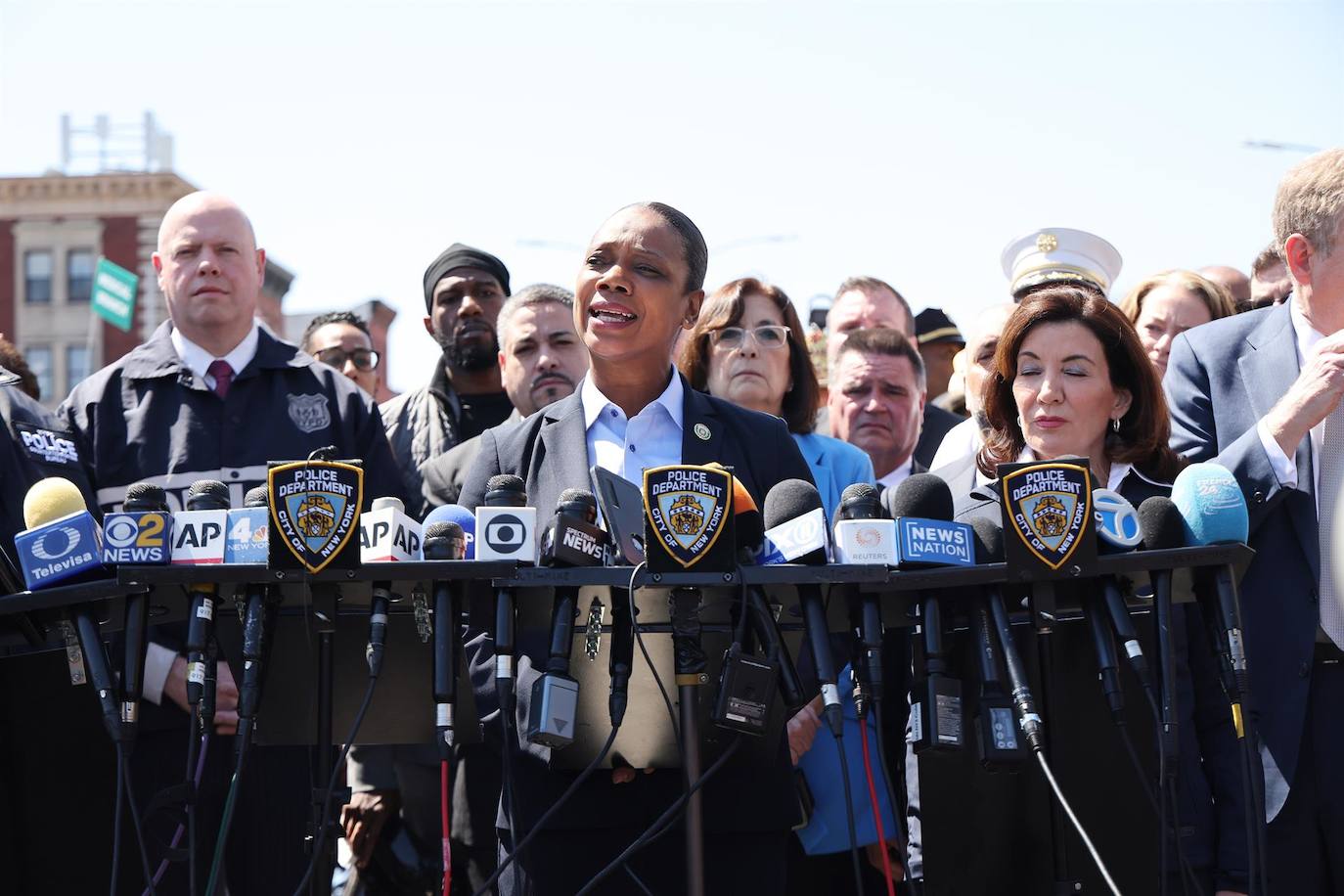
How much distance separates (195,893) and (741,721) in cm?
112

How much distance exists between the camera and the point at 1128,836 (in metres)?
3.38

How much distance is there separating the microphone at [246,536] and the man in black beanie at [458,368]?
349cm

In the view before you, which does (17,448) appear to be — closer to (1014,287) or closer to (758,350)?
(758,350)

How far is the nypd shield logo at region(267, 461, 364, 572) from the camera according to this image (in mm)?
2979

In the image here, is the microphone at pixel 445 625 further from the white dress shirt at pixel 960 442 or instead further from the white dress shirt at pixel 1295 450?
the white dress shirt at pixel 960 442

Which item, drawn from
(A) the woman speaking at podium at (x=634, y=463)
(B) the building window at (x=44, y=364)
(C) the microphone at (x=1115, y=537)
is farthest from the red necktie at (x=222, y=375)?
(B) the building window at (x=44, y=364)

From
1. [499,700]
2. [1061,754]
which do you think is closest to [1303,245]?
[1061,754]

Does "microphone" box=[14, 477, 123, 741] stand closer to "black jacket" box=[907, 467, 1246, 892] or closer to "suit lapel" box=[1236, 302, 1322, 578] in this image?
"black jacket" box=[907, 467, 1246, 892]

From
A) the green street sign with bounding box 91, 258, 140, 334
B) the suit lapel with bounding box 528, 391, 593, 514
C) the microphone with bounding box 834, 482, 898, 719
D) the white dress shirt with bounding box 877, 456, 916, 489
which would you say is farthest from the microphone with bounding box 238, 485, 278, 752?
the green street sign with bounding box 91, 258, 140, 334

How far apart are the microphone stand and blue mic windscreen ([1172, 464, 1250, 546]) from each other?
1.03 meters

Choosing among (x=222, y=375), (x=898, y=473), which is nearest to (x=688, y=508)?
(x=222, y=375)

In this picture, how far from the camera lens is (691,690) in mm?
3170

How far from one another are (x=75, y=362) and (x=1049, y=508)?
48.0 metres

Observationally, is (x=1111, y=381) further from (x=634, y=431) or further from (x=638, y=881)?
(x=638, y=881)
